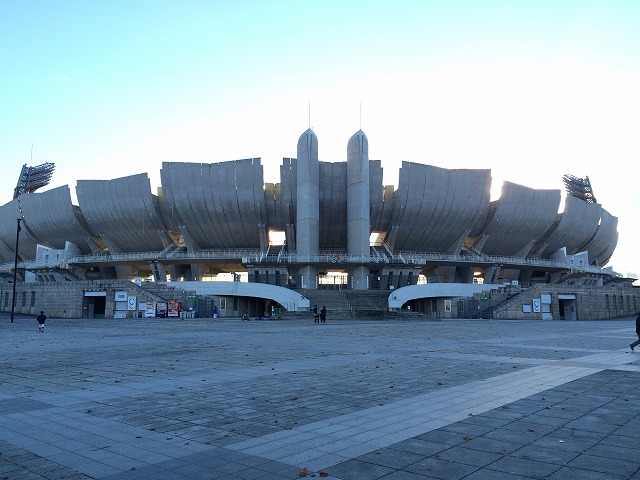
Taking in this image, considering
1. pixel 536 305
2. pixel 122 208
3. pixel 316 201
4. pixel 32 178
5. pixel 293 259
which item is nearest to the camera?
pixel 536 305

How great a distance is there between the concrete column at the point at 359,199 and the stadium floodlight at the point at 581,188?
4954cm

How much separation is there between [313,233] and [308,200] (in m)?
3.98

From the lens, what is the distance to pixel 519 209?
70500mm

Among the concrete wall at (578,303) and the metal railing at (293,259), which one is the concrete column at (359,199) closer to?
the metal railing at (293,259)

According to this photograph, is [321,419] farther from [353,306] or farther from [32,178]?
[32,178]

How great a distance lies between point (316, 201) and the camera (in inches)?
2520

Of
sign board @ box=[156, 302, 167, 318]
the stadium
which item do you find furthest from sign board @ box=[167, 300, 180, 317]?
the stadium

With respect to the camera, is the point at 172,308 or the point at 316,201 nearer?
the point at 172,308

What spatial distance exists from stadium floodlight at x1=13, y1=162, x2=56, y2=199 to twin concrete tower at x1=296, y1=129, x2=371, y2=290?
4982cm

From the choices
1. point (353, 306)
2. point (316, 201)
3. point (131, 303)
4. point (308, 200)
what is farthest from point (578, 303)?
point (131, 303)

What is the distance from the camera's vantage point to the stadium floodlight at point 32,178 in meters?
86.9

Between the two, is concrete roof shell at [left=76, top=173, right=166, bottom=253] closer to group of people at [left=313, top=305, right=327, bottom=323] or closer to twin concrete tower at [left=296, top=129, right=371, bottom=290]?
twin concrete tower at [left=296, top=129, right=371, bottom=290]

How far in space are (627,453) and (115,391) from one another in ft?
25.6

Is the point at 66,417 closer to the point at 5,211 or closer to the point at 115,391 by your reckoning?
the point at 115,391
